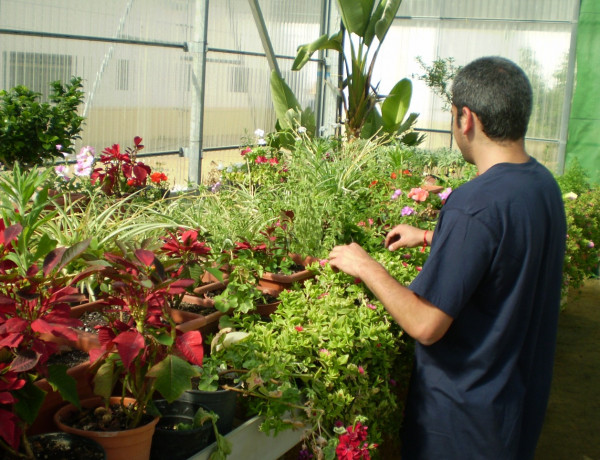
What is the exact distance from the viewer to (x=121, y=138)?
246 inches

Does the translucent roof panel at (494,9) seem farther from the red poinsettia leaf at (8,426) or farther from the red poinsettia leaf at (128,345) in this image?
the red poinsettia leaf at (8,426)

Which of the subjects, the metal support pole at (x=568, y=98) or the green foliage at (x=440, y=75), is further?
the green foliage at (x=440, y=75)

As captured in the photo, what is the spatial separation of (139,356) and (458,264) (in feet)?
2.72

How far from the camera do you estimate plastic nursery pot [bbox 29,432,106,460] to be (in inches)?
57.3

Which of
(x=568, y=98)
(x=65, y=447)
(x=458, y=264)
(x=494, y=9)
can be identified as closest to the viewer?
(x=65, y=447)

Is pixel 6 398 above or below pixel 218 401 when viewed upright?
above

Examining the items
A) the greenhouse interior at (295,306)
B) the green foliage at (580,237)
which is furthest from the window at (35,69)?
the green foliage at (580,237)

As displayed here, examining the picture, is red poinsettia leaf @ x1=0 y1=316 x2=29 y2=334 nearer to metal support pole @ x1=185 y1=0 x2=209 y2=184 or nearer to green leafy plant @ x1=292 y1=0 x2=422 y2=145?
metal support pole @ x1=185 y1=0 x2=209 y2=184

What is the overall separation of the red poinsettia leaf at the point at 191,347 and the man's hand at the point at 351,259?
0.62 metres

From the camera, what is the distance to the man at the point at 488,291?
5.75ft

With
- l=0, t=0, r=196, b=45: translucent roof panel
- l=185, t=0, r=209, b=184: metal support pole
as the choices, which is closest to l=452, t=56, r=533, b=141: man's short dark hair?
l=0, t=0, r=196, b=45: translucent roof panel

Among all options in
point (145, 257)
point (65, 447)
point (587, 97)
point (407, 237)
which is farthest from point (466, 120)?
point (587, 97)

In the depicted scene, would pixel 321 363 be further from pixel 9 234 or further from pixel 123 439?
pixel 9 234

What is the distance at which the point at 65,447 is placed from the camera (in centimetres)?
149
